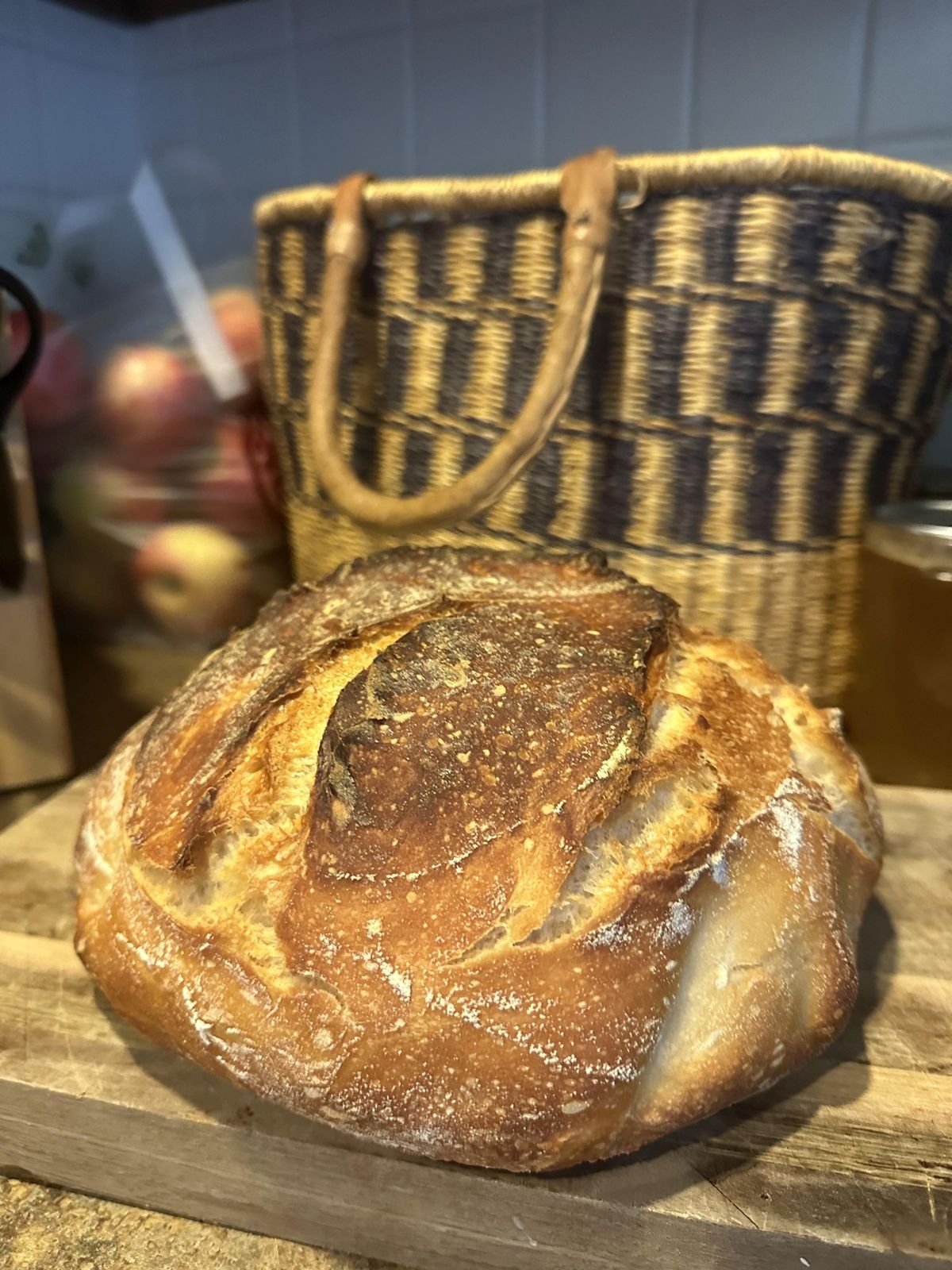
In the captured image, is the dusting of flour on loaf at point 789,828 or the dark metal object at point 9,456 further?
the dark metal object at point 9,456

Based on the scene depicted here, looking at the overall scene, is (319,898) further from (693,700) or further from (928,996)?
(928,996)

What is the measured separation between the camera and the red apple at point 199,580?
4.12ft

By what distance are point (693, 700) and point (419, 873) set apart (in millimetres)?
256

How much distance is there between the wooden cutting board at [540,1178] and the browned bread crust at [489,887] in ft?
0.12

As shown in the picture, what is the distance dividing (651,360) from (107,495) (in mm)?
780

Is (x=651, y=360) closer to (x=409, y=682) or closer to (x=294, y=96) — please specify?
(x=409, y=682)

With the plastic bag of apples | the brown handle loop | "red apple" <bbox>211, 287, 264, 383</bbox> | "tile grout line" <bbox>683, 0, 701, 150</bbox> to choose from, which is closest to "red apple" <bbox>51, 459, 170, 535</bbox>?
the plastic bag of apples

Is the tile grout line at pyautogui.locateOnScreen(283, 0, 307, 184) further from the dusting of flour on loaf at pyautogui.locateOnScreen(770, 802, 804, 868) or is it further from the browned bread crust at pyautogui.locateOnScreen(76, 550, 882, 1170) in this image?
the dusting of flour on loaf at pyautogui.locateOnScreen(770, 802, 804, 868)

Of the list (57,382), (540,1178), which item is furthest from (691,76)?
(540,1178)

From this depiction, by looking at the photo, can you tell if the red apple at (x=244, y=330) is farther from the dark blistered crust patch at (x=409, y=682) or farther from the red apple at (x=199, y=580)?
the dark blistered crust patch at (x=409, y=682)

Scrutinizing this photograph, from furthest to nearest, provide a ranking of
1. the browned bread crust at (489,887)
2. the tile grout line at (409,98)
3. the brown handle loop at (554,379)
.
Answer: the tile grout line at (409,98)
the brown handle loop at (554,379)
the browned bread crust at (489,887)

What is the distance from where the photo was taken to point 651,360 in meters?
0.88

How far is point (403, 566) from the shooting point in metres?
0.83

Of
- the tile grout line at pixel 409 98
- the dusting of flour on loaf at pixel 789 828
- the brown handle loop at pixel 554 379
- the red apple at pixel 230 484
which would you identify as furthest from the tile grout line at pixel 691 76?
the dusting of flour on loaf at pixel 789 828
